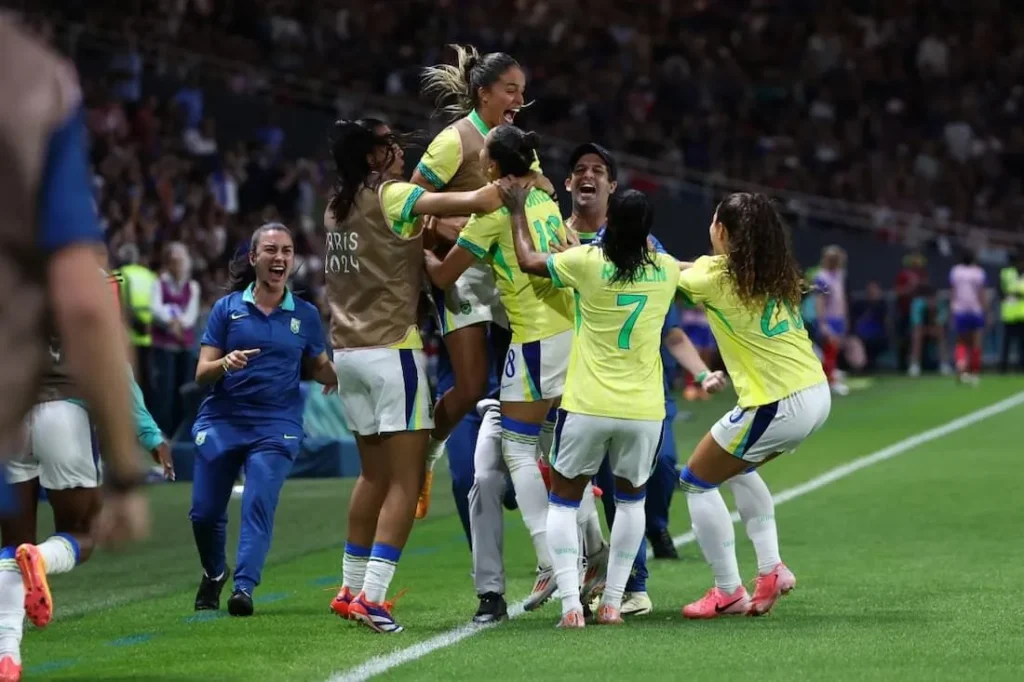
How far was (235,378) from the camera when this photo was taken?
922 cm

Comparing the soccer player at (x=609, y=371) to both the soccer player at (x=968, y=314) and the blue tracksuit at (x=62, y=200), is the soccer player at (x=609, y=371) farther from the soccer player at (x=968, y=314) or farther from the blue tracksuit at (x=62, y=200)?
the soccer player at (x=968, y=314)

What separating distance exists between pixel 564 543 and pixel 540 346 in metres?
0.93

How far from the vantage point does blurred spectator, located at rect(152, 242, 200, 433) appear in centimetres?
1861

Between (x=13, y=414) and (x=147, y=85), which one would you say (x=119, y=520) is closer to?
(x=13, y=414)

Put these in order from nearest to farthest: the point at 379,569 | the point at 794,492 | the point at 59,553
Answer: the point at 59,553
the point at 379,569
the point at 794,492

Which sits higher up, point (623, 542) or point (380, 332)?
point (380, 332)

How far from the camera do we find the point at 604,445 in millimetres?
7836

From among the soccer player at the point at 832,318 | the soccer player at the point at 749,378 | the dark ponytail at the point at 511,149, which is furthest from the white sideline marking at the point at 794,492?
the soccer player at the point at 832,318

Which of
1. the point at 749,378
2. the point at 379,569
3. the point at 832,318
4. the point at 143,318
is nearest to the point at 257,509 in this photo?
the point at 379,569

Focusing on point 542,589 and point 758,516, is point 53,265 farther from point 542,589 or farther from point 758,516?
point 758,516

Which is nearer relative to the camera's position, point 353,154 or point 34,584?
point 34,584

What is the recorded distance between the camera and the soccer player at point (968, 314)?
2811cm

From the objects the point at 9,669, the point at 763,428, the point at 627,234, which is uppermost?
the point at 627,234

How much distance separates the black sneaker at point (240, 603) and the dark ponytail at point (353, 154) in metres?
1.92
